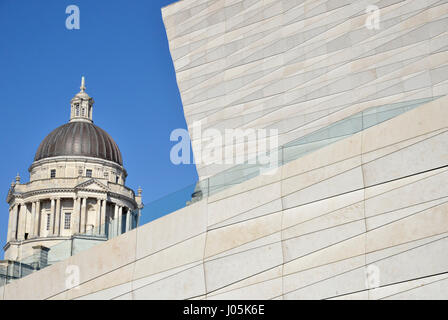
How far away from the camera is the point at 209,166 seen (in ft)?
96.8

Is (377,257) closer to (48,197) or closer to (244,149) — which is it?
(244,149)

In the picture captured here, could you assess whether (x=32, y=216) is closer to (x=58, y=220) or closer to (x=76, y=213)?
(x=58, y=220)

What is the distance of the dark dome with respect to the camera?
101 meters

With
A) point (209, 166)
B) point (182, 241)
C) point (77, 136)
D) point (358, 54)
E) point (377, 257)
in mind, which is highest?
point (77, 136)

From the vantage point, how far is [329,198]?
16094mm

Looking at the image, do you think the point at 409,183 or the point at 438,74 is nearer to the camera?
the point at 409,183

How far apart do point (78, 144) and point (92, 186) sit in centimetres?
856

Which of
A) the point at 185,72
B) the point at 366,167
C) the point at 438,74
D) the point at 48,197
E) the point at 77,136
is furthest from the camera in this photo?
the point at 77,136

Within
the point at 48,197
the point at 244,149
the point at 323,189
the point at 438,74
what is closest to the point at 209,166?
the point at 244,149

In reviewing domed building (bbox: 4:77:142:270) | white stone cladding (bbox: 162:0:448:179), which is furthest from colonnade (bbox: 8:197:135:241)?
white stone cladding (bbox: 162:0:448:179)

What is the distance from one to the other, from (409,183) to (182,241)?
6.56m

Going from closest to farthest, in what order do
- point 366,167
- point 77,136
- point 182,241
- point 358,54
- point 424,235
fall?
point 424,235 → point 366,167 → point 182,241 → point 358,54 → point 77,136

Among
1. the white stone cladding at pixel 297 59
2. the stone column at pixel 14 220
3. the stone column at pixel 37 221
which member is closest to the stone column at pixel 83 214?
the stone column at pixel 37 221

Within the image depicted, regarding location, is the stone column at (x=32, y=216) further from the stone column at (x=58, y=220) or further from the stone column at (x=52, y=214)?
the stone column at (x=58, y=220)
